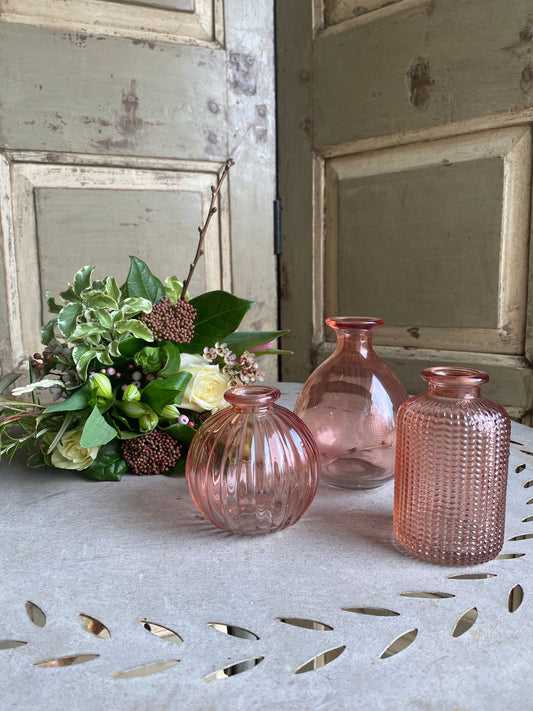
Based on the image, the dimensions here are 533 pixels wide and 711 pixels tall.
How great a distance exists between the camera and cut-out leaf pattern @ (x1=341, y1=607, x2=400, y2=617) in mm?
412

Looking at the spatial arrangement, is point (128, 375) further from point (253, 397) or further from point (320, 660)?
point (320, 660)

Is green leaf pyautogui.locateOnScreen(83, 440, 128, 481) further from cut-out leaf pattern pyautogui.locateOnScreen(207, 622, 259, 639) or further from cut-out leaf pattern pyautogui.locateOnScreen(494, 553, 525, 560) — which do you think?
cut-out leaf pattern pyautogui.locateOnScreen(494, 553, 525, 560)

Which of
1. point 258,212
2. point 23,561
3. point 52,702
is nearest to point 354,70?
point 258,212

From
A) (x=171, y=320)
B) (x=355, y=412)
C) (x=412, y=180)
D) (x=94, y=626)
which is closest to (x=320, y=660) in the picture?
(x=94, y=626)

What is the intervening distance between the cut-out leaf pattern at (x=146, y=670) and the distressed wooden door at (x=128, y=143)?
1.25 meters

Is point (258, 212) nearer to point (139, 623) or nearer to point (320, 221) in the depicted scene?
point (320, 221)

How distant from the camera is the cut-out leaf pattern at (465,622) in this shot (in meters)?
0.39

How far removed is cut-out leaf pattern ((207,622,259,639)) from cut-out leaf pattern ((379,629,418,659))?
0.28 feet

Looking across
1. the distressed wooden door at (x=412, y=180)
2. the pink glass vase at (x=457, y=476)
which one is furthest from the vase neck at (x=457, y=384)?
the distressed wooden door at (x=412, y=180)

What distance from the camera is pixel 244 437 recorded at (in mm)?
541

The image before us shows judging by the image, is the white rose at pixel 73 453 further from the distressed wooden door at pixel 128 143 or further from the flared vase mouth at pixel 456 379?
the distressed wooden door at pixel 128 143

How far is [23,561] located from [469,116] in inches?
50.4

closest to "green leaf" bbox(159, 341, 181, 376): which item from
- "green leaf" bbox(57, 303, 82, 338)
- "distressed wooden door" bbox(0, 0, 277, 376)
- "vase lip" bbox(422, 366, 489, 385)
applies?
"green leaf" bbox(57, 303, 82, 338)

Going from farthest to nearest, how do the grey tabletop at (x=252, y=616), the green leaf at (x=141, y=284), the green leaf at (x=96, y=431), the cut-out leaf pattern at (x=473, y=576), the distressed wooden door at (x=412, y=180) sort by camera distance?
1. the distressed wooden door at (x=412, y=180)
2. the green leaf at (x=141, y=284)
3. the green leaf at (x=96, y=431)
4. the cut-out leaf pattern at (x=473, y=576)
5. the grey tabletop at (x=252, y=616)
